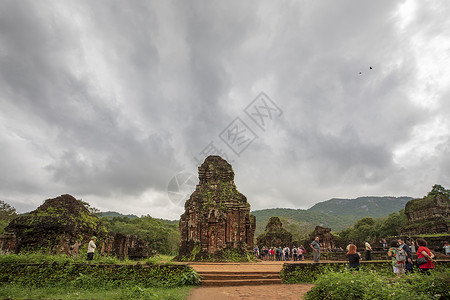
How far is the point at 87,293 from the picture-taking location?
7125 millimetres

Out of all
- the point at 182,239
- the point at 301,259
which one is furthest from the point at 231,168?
the point at 301,259

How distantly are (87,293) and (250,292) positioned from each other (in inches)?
190

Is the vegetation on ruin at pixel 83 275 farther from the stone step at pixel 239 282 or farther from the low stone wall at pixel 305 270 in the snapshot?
the low stone wall at pixel 305 270

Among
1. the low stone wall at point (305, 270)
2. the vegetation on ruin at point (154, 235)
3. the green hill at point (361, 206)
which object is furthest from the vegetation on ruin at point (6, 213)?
the green hill at point (361, 206)

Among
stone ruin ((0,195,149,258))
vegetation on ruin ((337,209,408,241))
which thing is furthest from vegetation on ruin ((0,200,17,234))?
vegetation on ruin ((337,209,408,241))

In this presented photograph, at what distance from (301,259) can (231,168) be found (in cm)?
1075

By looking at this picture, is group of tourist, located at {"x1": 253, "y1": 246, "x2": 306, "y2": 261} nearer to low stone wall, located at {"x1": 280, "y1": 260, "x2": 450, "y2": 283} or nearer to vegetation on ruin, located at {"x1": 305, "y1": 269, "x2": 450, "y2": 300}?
low stone wall, located at {"x1": 280, "y1": 260, "x2": 450, "y2": 283}

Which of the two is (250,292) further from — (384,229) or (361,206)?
(361,206)

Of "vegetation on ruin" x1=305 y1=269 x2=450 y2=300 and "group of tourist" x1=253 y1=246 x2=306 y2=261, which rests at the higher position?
"vegetation on ruin" x1=305 y1=269 x2=450 y2=300

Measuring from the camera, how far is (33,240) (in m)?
10.5

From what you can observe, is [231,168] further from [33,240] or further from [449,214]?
[449,214]

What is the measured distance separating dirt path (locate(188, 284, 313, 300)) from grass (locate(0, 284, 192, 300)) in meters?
0.49

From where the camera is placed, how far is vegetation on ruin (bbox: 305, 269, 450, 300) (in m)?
4.20

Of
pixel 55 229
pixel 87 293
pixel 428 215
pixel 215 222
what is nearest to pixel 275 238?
pixel 215 222
